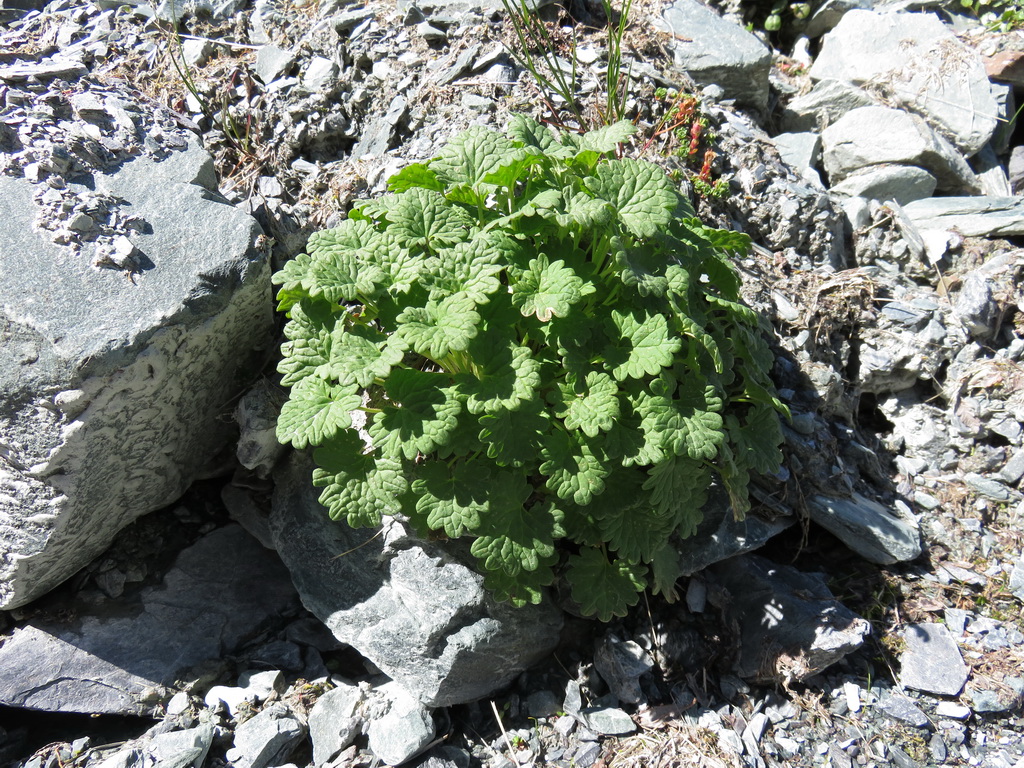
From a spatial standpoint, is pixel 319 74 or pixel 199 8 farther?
pixel 199 8

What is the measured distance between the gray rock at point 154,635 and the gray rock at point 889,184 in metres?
4.06

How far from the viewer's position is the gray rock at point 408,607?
310 centimetres

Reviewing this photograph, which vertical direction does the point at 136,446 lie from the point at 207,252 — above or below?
below

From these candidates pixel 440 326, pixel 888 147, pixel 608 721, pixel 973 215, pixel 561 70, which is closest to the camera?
pixel 440 326

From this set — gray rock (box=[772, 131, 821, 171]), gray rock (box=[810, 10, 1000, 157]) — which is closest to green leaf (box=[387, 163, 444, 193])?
gray rock (box=[772, 131, 821, 171])

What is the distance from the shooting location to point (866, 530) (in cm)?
349

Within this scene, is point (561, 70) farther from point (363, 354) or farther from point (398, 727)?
point (398, 727)

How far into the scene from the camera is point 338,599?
3.31m

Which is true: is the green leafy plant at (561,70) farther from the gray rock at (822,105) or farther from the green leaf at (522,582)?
the green leaf at (522,582)

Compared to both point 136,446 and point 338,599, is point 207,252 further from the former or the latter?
point 338,599

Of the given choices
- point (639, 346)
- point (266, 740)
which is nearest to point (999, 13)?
point (639, 346)

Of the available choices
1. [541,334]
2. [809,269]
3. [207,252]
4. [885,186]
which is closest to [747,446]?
[541,334]

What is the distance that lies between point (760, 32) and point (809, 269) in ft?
7.68

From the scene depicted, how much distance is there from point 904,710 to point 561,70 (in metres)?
3.58
